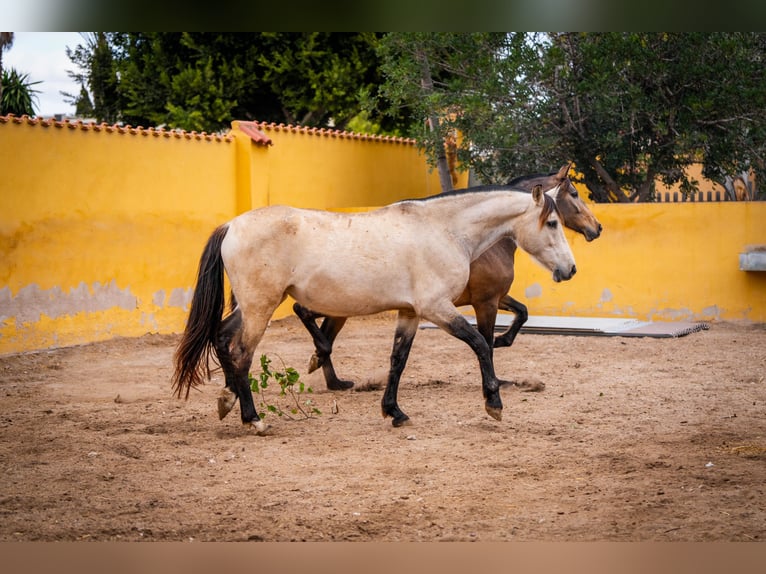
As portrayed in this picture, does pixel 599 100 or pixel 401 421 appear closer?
pixel 401 421

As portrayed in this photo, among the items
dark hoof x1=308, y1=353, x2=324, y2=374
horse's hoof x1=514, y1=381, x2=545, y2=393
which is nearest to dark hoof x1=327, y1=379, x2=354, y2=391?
dark hoof x1=308, y1=353, x2=324, y2=374

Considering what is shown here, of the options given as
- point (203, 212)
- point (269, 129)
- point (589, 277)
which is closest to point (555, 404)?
point (589, 277)

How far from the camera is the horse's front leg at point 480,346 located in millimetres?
6039

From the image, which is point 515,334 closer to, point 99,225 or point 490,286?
point 490,286

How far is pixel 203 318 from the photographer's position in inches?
239

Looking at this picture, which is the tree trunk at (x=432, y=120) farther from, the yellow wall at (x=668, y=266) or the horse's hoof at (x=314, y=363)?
the horse's hoof at (x=314, y=363)

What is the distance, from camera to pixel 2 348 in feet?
30.3

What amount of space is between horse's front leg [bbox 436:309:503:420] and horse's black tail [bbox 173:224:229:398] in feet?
4.68

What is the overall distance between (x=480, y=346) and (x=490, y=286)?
136 centimetres

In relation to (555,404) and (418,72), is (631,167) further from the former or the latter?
(555,404)

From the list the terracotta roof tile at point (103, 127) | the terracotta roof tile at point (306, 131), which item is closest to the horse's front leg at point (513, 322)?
the terracotta roof tile at point (103, 127)

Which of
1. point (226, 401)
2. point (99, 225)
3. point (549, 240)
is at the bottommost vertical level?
point (226, 401)

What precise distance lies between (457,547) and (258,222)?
3080 mm

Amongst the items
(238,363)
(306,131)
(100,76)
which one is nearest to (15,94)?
(100,76)
